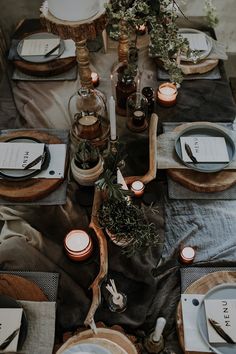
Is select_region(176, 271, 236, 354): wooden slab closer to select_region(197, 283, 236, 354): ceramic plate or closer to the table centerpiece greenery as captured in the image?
→ select_region(197, 283, 236, 354): ceramic plate

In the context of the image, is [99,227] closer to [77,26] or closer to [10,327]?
[10,327]

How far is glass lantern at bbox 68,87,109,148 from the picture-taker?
1360 mm

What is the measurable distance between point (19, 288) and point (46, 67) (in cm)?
95

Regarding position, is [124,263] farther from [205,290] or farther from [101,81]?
[101,81]

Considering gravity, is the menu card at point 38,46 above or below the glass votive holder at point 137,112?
above

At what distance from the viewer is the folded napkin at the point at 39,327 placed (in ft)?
3.43

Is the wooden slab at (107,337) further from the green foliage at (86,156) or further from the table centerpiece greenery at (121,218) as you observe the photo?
the green foliage at (86,156)

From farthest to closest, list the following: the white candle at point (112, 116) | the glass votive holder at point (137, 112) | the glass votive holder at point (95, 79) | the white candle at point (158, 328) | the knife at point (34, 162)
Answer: the glass votive holder at point (95, 79), the glass votive holder at point (137, 112), the knife at point (34, 162), the white candle at point (112, 116), the white candle at point (158, 328)

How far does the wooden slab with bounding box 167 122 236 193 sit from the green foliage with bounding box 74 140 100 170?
26 cm

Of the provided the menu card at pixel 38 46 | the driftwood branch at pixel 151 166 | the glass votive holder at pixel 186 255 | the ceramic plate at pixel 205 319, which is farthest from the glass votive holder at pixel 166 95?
the ceramic plate at pixel 205 319

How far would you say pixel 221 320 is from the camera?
3.44 feet

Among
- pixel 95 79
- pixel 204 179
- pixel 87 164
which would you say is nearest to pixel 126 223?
pixel 87 164

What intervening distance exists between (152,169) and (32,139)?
17.7 inches

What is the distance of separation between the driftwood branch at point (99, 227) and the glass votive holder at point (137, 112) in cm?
7
